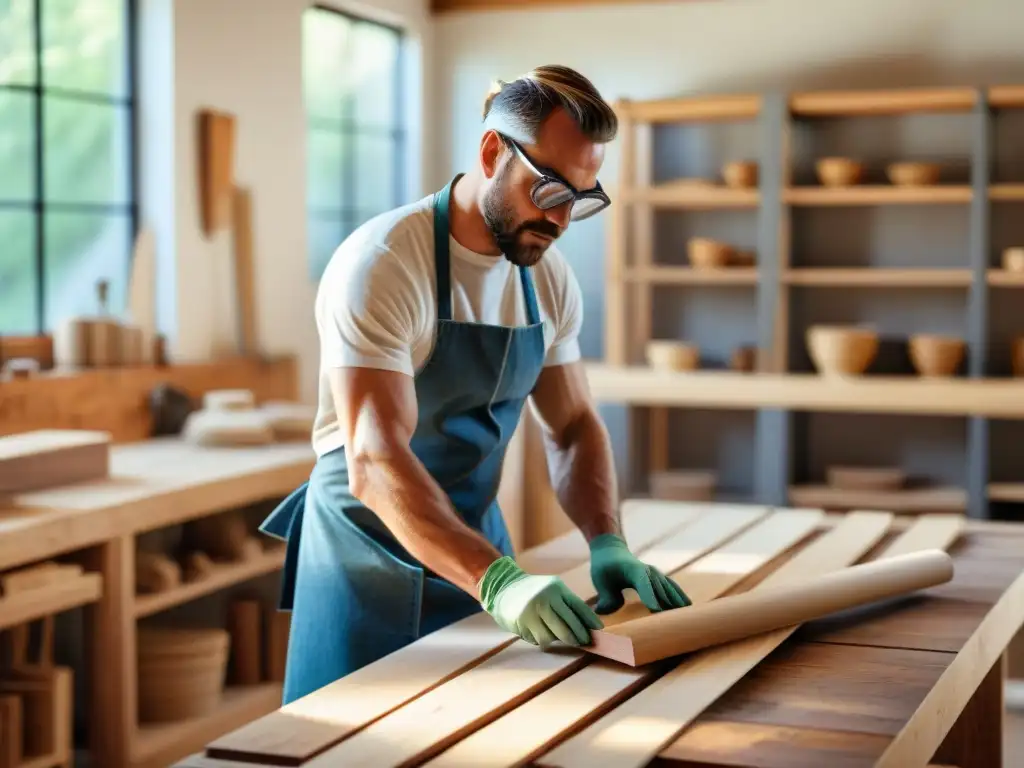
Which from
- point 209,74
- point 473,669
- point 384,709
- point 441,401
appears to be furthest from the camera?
point 209,74

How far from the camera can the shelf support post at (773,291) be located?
5.93 m

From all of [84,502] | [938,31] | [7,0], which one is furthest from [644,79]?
A: [84,502]

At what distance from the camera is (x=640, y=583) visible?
7.41 feet

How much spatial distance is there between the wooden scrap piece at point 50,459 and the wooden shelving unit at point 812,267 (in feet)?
8.99

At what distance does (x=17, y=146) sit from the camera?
14.6 feet

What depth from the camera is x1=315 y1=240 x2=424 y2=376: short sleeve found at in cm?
222

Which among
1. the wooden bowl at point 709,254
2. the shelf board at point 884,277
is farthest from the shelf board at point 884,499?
the wooden bowl at point 709,254

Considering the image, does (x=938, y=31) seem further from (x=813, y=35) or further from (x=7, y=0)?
(x=7, y=0)

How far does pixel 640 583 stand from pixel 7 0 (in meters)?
3.07

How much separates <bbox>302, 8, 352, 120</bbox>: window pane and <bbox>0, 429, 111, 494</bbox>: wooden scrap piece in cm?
221

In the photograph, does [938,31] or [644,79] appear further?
[644,79]

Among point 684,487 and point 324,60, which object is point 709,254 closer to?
point 684,487

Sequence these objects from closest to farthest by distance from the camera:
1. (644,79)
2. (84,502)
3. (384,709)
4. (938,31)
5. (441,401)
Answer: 1. (384,709)
2. (441,401)
3. (84,502)
4. (938,31)
5. (644,79)

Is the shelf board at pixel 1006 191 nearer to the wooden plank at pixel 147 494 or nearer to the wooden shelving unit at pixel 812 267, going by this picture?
the wooden shelving unit at pixel 812 267
